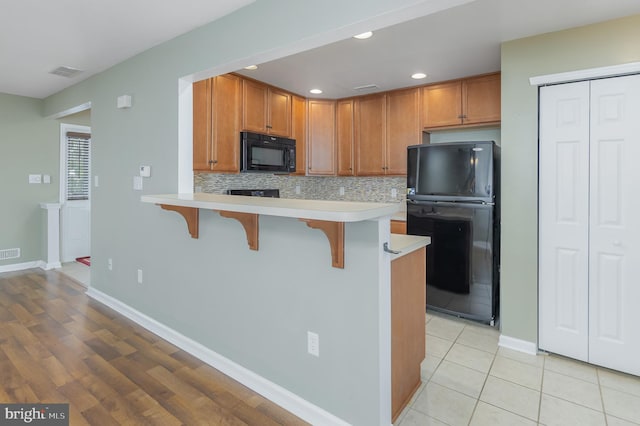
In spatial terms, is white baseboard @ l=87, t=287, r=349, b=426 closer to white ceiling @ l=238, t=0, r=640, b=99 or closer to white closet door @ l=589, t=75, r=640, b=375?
white closet door @ l=589, t=75, r=640, b=375

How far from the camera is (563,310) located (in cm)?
253

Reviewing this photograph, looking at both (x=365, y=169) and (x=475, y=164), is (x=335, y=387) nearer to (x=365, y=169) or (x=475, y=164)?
(x=475, y=164)

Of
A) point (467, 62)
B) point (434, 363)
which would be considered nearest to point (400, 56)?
point (467, 62)

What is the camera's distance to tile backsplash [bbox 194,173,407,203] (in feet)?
12.9

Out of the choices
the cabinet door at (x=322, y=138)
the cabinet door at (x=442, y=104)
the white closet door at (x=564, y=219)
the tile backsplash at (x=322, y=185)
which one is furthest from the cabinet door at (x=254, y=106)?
the white closet door at (x=564, y=219)

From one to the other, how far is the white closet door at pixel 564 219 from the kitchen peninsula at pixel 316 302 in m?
1.12

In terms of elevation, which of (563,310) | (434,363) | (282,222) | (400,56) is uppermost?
(400,56)

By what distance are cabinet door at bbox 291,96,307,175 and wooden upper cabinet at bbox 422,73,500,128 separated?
4.81ft

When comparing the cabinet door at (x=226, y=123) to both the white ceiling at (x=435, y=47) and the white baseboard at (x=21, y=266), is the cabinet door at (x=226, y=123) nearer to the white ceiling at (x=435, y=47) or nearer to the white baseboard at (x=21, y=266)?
the white ceiling at (x=435, y=47)

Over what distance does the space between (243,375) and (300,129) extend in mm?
3029

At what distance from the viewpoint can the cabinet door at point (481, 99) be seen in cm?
345

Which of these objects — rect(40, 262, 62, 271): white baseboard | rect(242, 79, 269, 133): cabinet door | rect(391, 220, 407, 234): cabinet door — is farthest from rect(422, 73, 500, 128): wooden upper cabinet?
rect(40, 262, 62, 271): white baseboard

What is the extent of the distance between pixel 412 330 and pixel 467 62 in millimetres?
2450

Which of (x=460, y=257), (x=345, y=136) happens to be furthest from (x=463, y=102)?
(x=460, y=257)
